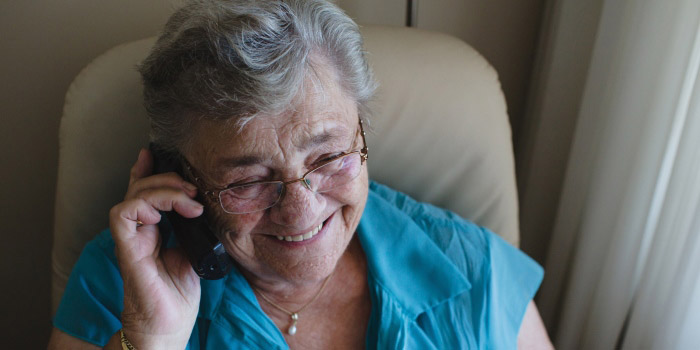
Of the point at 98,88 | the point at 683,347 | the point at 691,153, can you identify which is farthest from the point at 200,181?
the point at 683,347

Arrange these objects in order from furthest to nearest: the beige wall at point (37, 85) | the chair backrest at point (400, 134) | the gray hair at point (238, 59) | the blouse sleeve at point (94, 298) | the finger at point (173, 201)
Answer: the beige wall at point (37, 85) → the chair backrest at point (400, 134) → the blouse sleeve at point (94, 298) → the finger at point (173, 201) → the gray hair at point (238, 59)

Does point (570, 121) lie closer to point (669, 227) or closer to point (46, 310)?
point (669, 227)

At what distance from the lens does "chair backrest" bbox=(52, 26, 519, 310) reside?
129 centimetres

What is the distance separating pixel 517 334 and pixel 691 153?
20.4 inches

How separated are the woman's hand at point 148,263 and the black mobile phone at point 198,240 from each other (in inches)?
1.3

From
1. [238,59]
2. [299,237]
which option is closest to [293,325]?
[299,237]

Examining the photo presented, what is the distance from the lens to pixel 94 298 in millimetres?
1195

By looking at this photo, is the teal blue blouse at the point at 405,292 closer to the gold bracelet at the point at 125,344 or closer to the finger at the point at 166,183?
the gold bracelet at the point at 125,344

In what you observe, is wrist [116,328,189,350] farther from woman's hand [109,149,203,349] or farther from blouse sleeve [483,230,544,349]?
blouse sleeve [483,230,544,349]

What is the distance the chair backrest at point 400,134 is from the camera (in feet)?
4.23

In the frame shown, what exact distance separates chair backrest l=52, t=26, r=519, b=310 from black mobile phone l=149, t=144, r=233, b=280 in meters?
0.22

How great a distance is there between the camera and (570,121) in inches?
66.9

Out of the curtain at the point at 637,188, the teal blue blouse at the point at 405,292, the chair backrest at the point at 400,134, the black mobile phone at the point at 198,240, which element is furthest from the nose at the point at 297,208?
the curtain at the point at 637,188

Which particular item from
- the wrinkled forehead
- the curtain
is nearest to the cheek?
the wrinkled forehead
